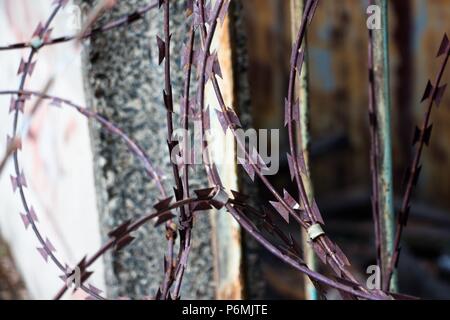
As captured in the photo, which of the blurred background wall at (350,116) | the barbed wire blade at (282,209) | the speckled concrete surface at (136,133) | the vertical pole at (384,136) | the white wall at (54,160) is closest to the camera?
the barbed wire blade at (282,209)

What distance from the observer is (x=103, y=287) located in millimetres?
2213

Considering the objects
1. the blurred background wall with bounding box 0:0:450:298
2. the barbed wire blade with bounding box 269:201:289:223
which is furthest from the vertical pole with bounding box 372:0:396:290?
the blurred background wall with bounding box 0:0:450:298

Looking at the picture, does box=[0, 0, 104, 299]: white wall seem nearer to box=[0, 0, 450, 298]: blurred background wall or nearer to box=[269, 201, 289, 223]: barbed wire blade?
box=[0, 0, 450, 298]: blurred background wall

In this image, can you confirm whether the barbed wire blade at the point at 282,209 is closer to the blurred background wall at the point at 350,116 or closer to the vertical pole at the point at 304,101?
the vertical pole at the point at 304,101

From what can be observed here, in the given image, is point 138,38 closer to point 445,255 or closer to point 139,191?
point 139,191

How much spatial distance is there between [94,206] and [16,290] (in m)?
1.48

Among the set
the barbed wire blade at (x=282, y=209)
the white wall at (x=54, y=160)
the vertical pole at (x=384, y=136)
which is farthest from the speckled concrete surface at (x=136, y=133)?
the barbed wire blade at (x=282, y=209)

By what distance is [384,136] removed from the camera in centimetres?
171

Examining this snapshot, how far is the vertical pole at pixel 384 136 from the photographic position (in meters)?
1.65

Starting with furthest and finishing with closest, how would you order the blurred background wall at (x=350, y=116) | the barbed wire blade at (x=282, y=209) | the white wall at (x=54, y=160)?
the blurred background wall at (x=350, y=116) → the white wall at (x=54, y=160) → the barbed wire blade at (x=282, y=209)

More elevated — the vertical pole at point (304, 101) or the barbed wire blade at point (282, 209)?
the vertical pole at point (304, 101)

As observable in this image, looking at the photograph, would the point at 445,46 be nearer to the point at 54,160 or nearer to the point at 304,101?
the point at 304,101
